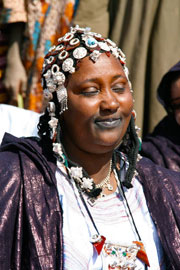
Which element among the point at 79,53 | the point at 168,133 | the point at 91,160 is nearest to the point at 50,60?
the point at 79,53

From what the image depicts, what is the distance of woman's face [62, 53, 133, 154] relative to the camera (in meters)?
3.02

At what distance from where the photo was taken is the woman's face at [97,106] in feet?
9.90

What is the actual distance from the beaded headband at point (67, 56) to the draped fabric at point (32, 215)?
0.31 meters

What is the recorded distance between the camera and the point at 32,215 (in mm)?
2852

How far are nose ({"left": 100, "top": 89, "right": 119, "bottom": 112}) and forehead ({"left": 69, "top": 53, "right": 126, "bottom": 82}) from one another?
0.33 ft

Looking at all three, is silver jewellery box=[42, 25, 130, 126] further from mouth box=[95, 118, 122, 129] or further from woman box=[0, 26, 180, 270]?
mouth box=[95, 118, 122, 129]

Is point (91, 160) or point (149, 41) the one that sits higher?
point (149, 41)

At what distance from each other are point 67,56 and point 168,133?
1.69 meters

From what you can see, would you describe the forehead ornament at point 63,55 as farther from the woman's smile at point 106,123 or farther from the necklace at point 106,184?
the necklace at point 106,184

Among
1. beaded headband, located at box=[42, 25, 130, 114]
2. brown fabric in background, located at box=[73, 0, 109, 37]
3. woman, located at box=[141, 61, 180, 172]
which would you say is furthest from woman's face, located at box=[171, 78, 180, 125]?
brown fabric in background, located at box=[73, 0, 109, 37]

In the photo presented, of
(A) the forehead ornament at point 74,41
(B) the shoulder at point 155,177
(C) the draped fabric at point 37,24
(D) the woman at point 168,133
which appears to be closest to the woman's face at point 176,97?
(D) the woman at point 168,133

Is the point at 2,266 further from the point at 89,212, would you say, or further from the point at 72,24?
the point at 72,24

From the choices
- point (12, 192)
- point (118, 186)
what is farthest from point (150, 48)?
point (12, 192)

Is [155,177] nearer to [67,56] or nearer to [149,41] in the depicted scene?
[67,56]
